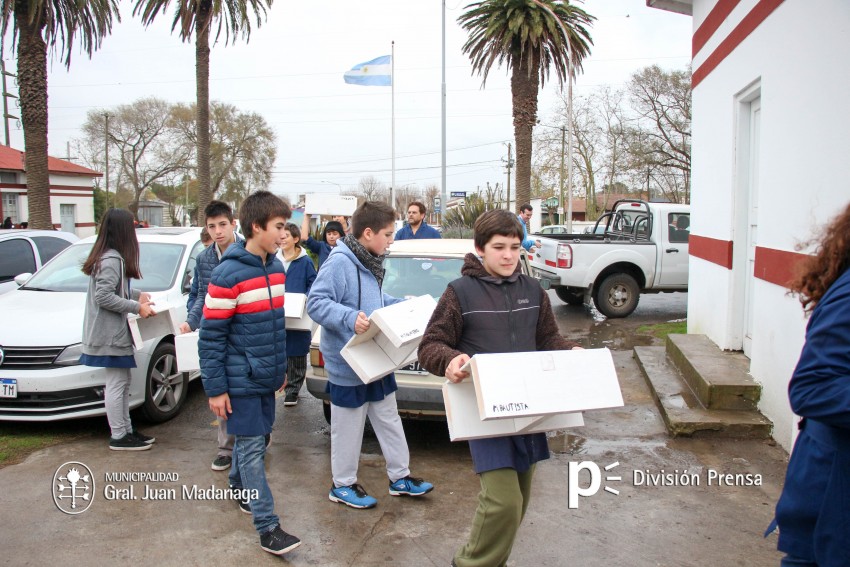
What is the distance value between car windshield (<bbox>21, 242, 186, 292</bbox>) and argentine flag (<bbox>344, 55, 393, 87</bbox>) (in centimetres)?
2025

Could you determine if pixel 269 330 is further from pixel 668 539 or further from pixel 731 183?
pixel 731 183

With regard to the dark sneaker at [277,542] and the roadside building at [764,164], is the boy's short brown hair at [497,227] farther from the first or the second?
the dark sneaker at [277,542]

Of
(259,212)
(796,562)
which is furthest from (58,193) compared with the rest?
(796,562)

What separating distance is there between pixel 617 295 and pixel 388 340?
349 inches

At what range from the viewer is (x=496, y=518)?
9.45ft

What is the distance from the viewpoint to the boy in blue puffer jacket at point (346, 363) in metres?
4.11

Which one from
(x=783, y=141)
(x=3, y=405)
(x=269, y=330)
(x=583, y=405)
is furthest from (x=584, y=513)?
(x=3, y=405)

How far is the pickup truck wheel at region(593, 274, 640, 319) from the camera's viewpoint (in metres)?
11.8

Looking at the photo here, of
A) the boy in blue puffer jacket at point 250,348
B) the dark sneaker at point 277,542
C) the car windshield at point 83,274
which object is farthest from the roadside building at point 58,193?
the dark sneaker at point 277,542

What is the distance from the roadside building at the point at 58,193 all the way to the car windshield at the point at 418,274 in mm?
32409

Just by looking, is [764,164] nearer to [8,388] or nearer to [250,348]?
[250,348]

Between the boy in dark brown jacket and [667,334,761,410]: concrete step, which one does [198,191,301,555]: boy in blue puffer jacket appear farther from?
[667,334,761,410]: concrete step

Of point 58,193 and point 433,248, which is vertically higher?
point 58,193

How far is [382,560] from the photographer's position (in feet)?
11.8
